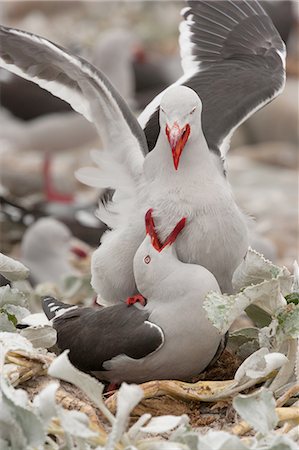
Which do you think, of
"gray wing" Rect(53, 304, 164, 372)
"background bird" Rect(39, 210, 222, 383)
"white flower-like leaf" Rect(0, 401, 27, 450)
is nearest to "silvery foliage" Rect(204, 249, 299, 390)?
"background bird" Rect(39, 210, 222, 383)

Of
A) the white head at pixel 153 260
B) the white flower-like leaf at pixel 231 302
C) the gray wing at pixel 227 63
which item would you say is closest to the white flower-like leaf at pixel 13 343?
the white head at pixel 153 260

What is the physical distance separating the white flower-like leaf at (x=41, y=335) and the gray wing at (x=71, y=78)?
712 mm

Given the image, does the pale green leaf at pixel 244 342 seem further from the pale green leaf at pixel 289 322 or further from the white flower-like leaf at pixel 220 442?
the white flower-like leaf at pixel 220 442

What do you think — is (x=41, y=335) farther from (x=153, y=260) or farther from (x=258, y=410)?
(x=258, y=410)

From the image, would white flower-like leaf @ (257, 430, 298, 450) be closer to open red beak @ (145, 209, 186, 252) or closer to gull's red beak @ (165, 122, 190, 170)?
open red beak @ (145, 209, 186, 252)

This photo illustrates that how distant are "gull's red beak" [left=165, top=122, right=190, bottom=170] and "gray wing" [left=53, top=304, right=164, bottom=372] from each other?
487 mm

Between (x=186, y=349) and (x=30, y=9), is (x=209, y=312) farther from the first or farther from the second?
(x=30, y=9)

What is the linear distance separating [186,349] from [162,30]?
14.8 meters

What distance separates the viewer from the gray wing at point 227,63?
424cm

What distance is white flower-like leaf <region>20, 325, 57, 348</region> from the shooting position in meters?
3.61

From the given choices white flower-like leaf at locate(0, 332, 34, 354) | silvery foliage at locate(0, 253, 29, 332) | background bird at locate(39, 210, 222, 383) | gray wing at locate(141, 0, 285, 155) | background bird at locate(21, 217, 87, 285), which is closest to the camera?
white flower-like leaf at locate(0, 332, 34, 354)

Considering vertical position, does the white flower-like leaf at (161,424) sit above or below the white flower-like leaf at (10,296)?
above

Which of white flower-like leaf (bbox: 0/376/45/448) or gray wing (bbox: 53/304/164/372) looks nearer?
white flower-like leaf (bbox: 0/376/45/448)

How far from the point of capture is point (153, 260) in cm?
354
